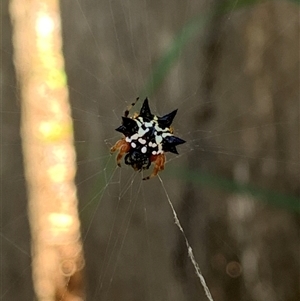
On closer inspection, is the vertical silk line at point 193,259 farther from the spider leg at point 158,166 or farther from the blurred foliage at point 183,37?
the blurred foliage at point 183,37

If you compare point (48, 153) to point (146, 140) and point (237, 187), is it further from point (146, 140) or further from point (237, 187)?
point (237, 187)

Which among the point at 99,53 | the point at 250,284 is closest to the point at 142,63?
the point at 99,53

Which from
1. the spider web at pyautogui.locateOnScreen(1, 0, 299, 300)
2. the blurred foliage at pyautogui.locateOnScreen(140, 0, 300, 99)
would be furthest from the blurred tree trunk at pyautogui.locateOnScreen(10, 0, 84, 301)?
the blurred foliage at pyautogui.locateOnScreen(140, 0, 300, 99)

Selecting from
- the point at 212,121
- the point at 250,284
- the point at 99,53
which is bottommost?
the point at 250,284

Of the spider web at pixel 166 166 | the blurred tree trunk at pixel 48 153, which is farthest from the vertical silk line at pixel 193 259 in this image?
the blurred tree trunk at pixel 48 153

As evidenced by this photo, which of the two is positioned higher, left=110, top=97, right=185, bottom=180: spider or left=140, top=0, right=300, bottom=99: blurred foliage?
left=140, top=0, right=300, bottom=99: blurred foliage

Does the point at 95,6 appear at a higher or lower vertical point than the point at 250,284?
higher

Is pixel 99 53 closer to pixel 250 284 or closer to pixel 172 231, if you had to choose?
pixel 172 231

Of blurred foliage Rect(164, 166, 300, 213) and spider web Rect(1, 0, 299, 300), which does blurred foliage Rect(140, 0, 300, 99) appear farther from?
blurred foliage Rect(164, 166, 300, 213)
